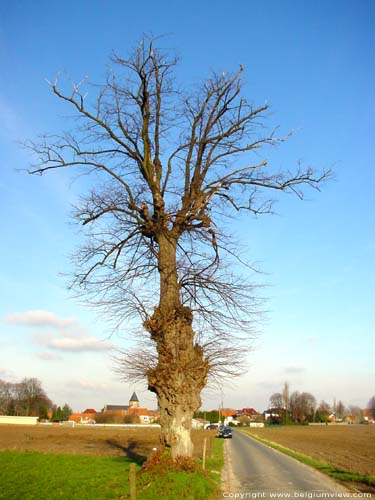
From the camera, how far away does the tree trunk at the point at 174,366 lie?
41.2 ft

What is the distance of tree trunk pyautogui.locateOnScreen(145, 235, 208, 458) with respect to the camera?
495 inches

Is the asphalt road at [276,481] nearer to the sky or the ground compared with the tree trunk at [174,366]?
nearer to the ground

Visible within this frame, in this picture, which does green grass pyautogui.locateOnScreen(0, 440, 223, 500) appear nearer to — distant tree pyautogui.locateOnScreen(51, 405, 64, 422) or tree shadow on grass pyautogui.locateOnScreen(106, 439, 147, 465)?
tree shadow on grass pyautogui.locateOnScreen(106, 439, 147, 465)

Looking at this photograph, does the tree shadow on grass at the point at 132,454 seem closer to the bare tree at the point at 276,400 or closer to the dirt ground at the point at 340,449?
the dirt ground at the point at 340,449

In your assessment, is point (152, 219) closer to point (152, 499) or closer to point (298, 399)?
point (152, 499)

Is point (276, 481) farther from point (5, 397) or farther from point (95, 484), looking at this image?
point (5, 397)

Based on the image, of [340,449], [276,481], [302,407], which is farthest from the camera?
[302,407]

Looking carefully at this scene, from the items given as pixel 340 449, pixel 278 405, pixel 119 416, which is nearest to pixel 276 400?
pixel 278 405

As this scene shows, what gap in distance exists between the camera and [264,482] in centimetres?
1567

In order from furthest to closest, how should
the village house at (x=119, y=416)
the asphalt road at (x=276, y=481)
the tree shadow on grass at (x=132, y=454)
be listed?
1. the village house at (x=119, y=416)
2. the tree shadow on grass at (x=132, y=454)
3. the asphalt road at (x=276, y=481)

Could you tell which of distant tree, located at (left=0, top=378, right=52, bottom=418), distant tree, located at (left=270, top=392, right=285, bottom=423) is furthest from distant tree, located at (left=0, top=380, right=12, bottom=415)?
distant tree, located at (left=270, top=392, right=285, bottom=423)

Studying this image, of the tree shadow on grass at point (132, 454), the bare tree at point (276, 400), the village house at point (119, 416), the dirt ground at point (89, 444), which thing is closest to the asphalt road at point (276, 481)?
the tree shadow on grass at point (132, 454)

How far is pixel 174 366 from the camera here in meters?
12.8

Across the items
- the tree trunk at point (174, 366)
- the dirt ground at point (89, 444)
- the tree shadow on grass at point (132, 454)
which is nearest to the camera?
the tree trunk at point (174, 366)
